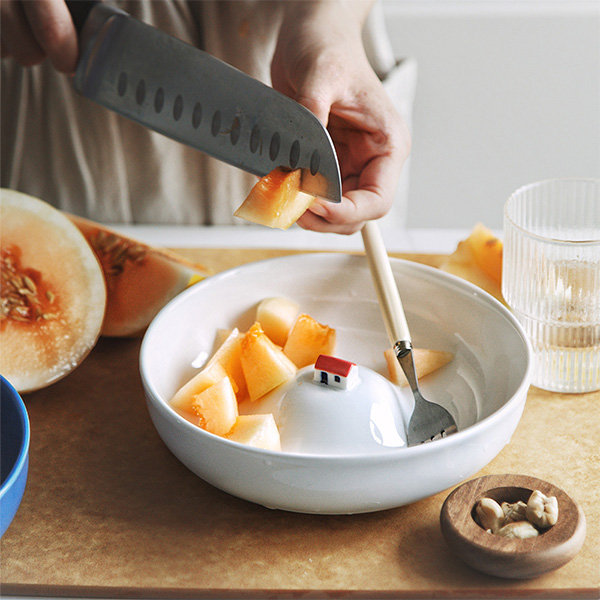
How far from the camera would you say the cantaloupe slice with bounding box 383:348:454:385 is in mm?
871

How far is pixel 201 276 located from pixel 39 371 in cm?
26

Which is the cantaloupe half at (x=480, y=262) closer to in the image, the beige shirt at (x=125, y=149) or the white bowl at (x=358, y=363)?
the white bowl at (x=358, y=363)

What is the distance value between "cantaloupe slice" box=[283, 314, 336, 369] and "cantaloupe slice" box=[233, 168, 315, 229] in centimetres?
14

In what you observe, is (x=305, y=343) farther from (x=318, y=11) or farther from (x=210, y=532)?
(x=318, y=11)

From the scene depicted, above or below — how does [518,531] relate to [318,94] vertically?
below

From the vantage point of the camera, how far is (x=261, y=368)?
80cm

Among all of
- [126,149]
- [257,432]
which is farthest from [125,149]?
[257,432]

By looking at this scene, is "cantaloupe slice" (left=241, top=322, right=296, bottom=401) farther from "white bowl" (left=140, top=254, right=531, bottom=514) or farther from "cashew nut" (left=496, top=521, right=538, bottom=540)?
"cashew nut" (left=496, top=521, right=538, bottom=540)

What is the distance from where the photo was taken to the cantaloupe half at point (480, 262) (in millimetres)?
1048

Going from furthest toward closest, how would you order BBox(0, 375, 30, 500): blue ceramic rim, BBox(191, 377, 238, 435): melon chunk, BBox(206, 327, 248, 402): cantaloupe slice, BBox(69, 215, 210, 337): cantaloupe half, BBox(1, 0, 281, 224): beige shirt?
BBox(1, 0, 281, 224): beige shirt → BBox(69, 215, 210, 337): cantaloupe half → BBox(206, 327, 248, 402): cantaloupe slice → BBox(191, 377, 238, 435): melon chunk → BBox(0, 375, 30, 500): blue ceramic rim

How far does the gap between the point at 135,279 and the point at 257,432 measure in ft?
1.35

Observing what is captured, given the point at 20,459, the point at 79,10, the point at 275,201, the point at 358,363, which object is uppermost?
the point at 79,10

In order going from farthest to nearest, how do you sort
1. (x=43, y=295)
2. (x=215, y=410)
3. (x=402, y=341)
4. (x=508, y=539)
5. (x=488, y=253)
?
(x=488, y=253), (x=43, y=295), (x=402, y=341), (x=215, y=410), (x=508, y=539)

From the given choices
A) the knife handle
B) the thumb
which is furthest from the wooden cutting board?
the knife handle
